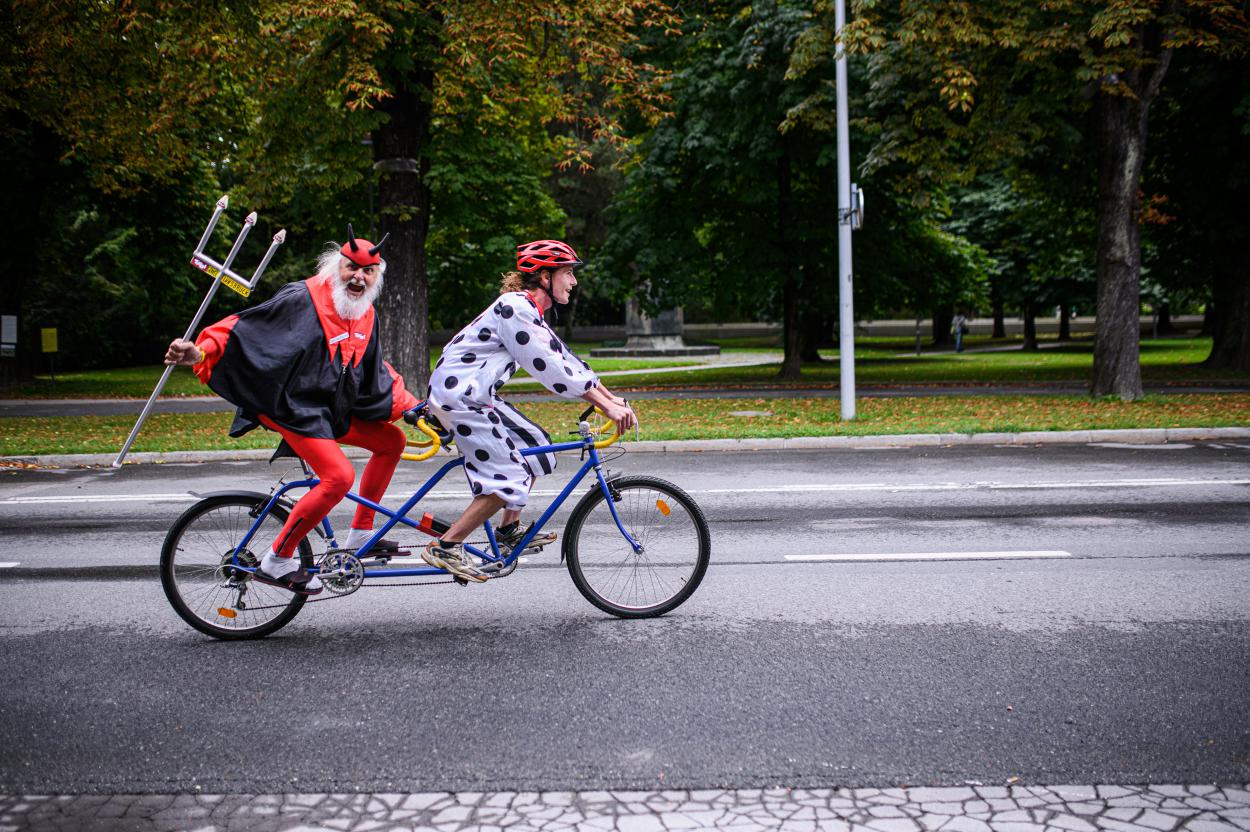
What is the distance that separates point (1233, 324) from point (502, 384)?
83.4 feet

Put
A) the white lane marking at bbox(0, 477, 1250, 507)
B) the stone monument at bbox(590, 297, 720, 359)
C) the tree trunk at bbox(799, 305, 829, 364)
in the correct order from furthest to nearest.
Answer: the stone monument at bbox(590, 297, 720, 359) → the tree trunk at bbox(799, 305, 829, 364) → the white lane marking at bbox(0, 477, 1250, 507)

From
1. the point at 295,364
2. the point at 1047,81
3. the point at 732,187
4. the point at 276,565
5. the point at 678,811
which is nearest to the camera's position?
the point at 678,811

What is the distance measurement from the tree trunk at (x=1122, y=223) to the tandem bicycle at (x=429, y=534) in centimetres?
1401

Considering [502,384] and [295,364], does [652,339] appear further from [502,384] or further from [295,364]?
[295,364]

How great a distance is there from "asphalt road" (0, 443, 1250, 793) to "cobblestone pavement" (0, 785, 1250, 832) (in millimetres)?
93

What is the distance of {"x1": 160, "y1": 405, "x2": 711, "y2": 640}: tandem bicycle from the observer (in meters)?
5.06

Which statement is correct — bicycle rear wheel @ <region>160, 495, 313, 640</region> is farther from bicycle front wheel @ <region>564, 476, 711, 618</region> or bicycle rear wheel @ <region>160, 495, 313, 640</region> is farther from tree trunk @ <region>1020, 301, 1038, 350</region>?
tree trunk @ <region>1020, 301, 1038, 350</region>

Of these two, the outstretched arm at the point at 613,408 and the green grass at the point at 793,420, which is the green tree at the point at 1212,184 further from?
the outstretched arm at the point at 613,408

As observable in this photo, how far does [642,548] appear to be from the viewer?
527 centimetres

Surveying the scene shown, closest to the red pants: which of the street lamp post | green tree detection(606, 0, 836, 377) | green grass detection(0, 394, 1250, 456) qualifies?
green grass detection(0, 394, 1250, 456)

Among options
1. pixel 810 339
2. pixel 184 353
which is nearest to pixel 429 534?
pixel 184 353

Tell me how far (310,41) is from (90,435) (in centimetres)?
662

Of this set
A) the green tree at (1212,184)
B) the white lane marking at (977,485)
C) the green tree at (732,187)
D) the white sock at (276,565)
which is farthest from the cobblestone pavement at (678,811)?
the green tree at (1212,184)

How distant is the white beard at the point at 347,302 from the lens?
4.95 metres
